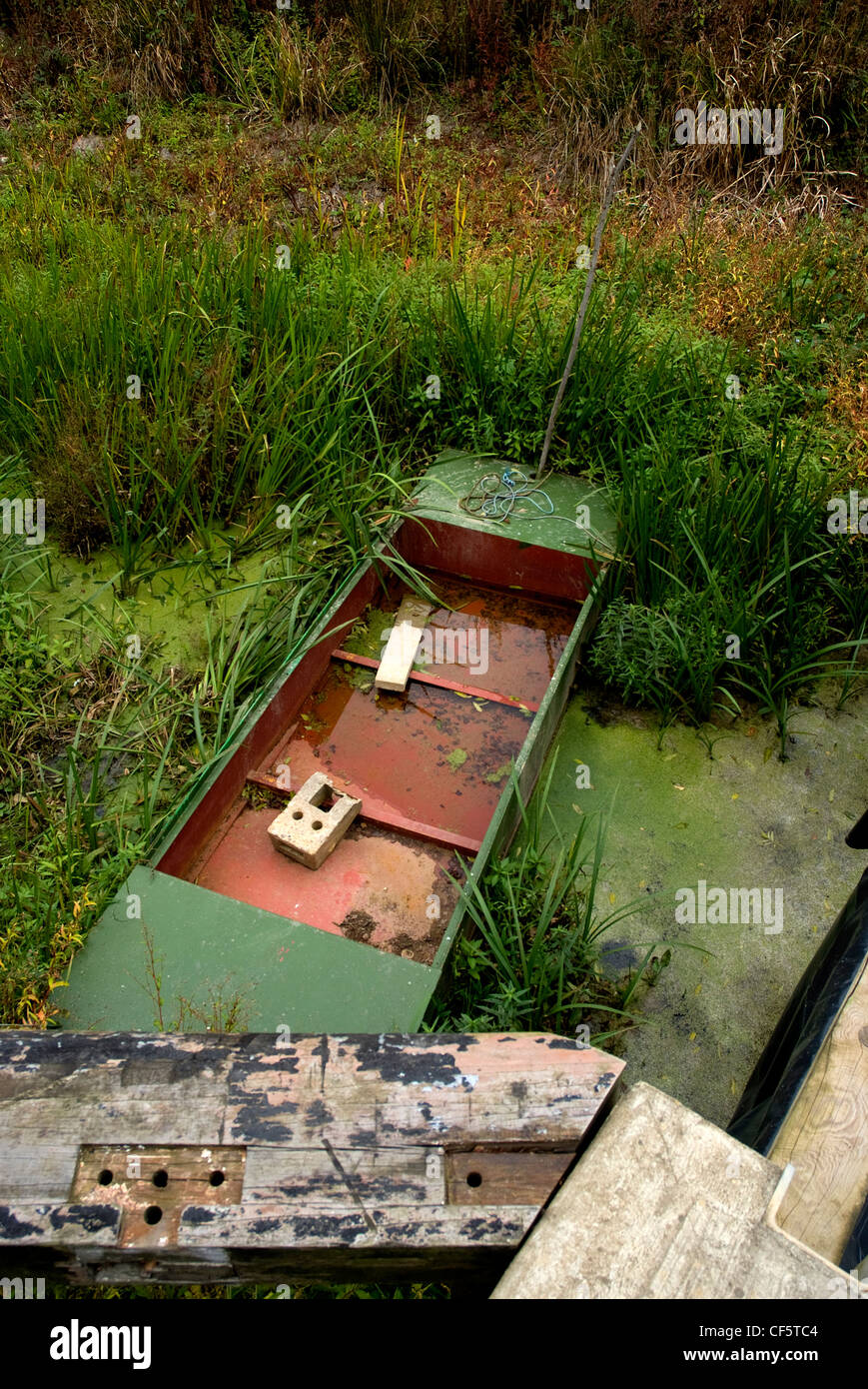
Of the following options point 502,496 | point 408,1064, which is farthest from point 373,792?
point 408,1064

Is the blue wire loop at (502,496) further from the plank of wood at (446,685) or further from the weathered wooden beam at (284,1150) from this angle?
the weathered wooden beam at (284,1150)

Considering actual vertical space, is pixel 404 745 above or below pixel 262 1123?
below

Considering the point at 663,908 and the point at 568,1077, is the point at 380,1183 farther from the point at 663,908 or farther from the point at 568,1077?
the point at 663,908

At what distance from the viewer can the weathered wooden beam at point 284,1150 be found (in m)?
1.34

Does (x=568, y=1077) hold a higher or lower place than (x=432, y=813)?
higher

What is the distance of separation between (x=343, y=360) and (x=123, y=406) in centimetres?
90

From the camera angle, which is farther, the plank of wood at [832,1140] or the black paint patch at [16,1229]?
the plank of wood at [832,1140]

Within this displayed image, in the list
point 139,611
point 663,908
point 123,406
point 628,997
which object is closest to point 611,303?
point 123,406

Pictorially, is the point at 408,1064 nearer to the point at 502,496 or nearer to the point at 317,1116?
the point at 317,1116

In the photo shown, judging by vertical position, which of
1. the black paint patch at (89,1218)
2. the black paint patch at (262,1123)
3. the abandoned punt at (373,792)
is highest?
the black paint patch at (262,1123)

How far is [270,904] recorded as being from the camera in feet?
8.96

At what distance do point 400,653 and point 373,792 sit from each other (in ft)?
1.86

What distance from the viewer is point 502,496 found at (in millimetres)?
3705

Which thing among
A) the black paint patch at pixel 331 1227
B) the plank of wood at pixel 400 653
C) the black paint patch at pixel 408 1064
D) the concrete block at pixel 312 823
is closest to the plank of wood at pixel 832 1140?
the black paint patch at pixel 408 1064
